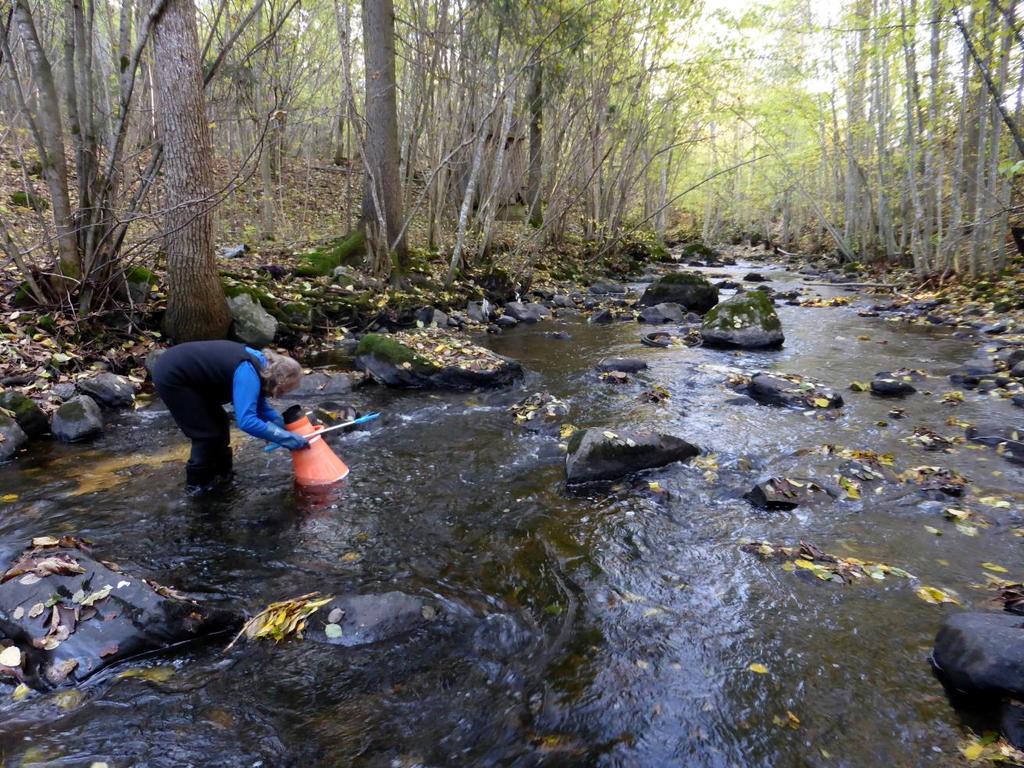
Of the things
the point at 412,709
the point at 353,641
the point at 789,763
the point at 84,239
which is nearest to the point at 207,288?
the point at 84,239

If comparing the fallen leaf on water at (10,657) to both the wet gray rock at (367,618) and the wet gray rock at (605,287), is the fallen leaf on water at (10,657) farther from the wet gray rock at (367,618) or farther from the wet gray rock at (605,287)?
the wet gray rock at (605,287)

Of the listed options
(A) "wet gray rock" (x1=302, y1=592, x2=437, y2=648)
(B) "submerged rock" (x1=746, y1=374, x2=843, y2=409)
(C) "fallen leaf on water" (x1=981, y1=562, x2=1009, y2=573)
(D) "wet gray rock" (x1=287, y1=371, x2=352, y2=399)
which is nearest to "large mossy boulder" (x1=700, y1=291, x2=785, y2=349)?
(B) "submerged rock" (x1=746, y1=374, x2=843, y2=409)

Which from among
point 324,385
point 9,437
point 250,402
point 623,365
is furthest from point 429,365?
point 9,437

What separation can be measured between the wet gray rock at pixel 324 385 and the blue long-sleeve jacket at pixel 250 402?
126 inches

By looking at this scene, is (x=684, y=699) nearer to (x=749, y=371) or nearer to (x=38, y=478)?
(x=38, y=478)

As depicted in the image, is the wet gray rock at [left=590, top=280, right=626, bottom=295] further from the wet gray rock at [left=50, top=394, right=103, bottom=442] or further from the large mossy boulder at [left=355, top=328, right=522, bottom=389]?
the wet gray rock at [left=50, top=394, right=103, bottom=442]

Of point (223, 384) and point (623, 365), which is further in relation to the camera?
point (623, 365)

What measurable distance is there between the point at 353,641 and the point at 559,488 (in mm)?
2372

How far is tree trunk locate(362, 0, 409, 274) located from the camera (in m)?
10.8

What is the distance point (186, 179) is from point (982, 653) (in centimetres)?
850

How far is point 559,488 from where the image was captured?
17.0 feet

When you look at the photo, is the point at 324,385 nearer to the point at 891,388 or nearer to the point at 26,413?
the point at 26,413

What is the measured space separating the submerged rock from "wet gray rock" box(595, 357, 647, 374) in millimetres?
1652

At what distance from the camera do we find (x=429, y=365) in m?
8.23
